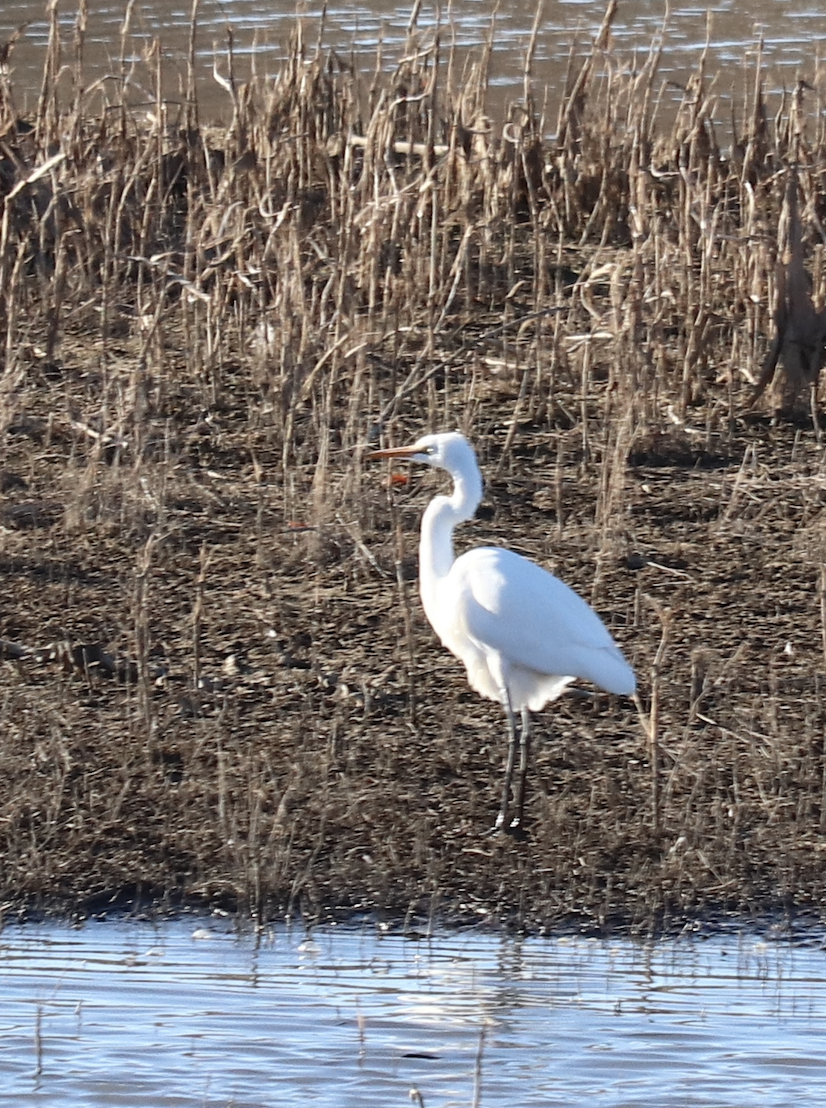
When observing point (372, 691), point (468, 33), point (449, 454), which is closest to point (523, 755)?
point (372, 691)

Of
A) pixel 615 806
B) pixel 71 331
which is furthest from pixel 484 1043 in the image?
pixel 71 331

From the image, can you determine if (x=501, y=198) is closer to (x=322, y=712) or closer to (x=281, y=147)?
(x=281, y=147)

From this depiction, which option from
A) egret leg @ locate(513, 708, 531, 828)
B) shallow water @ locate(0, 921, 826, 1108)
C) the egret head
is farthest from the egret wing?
shallow water @ locate(0, 921, 826, 1108)

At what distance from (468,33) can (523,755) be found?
11.8m

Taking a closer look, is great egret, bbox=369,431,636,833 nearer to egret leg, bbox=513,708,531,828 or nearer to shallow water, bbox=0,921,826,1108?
egret leg, bbox=513,708,531,828

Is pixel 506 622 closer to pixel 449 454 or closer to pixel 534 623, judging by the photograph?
pixel 534 623

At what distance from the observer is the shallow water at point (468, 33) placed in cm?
1461

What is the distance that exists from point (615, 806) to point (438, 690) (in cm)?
90

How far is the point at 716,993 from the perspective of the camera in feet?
13.3

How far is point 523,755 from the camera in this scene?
5.03 meters

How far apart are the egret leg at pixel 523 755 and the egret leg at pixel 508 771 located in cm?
2

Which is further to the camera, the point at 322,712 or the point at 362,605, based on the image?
the point at 362,605

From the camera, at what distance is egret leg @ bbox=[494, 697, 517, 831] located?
15.9 ft

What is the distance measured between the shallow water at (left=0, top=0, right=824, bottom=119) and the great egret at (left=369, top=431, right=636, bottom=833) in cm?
830
